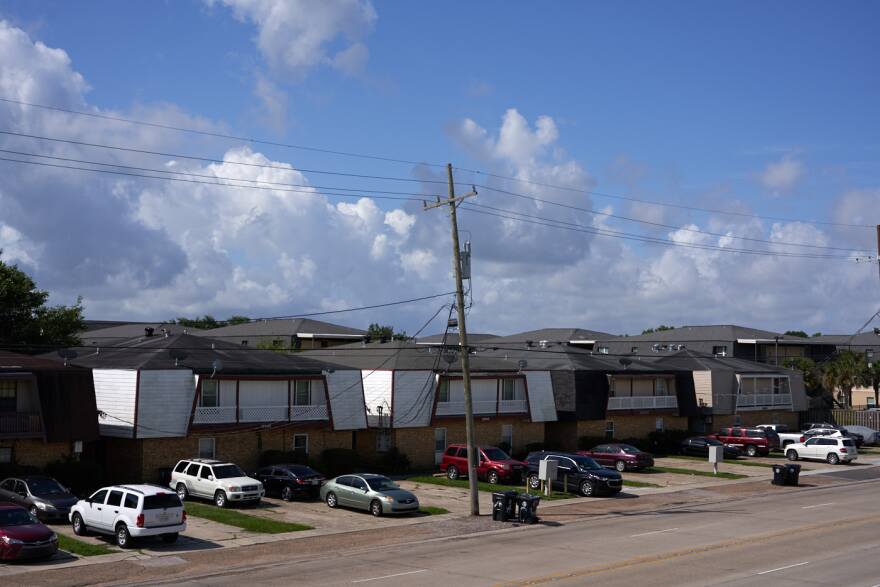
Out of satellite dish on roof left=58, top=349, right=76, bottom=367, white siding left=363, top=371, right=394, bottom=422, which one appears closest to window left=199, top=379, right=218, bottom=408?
satellite dish on roof left=58, top=349, right=76, bottom=367

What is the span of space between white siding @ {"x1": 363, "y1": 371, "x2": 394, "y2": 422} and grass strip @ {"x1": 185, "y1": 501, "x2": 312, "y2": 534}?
1398cm

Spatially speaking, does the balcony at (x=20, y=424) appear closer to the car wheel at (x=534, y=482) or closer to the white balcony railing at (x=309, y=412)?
the white balcony railing at (x=309, y=412)

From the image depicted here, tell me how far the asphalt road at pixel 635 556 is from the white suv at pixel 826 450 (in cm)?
2225

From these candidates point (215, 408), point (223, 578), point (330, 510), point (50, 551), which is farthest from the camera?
point (215, 408)

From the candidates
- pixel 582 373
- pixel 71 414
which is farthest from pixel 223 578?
pixel 582 373

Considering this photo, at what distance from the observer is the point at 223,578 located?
23.2 meters

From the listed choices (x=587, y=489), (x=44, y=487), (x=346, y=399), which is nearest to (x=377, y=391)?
(x=346, y=399)

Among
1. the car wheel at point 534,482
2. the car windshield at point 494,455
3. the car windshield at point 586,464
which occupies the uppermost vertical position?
the car windshield at point 494,455

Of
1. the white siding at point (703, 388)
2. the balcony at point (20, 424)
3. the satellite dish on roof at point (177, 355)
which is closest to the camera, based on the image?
the balcony at point (20, 424)

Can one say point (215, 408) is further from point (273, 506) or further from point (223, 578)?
point (223, 578)

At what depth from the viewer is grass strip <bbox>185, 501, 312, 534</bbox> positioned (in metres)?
31.2

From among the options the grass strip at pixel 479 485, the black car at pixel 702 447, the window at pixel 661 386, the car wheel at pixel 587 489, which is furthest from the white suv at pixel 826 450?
the grass strip at pixel 479 485

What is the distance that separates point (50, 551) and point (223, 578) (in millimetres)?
5418

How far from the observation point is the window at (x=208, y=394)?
4065 cm
